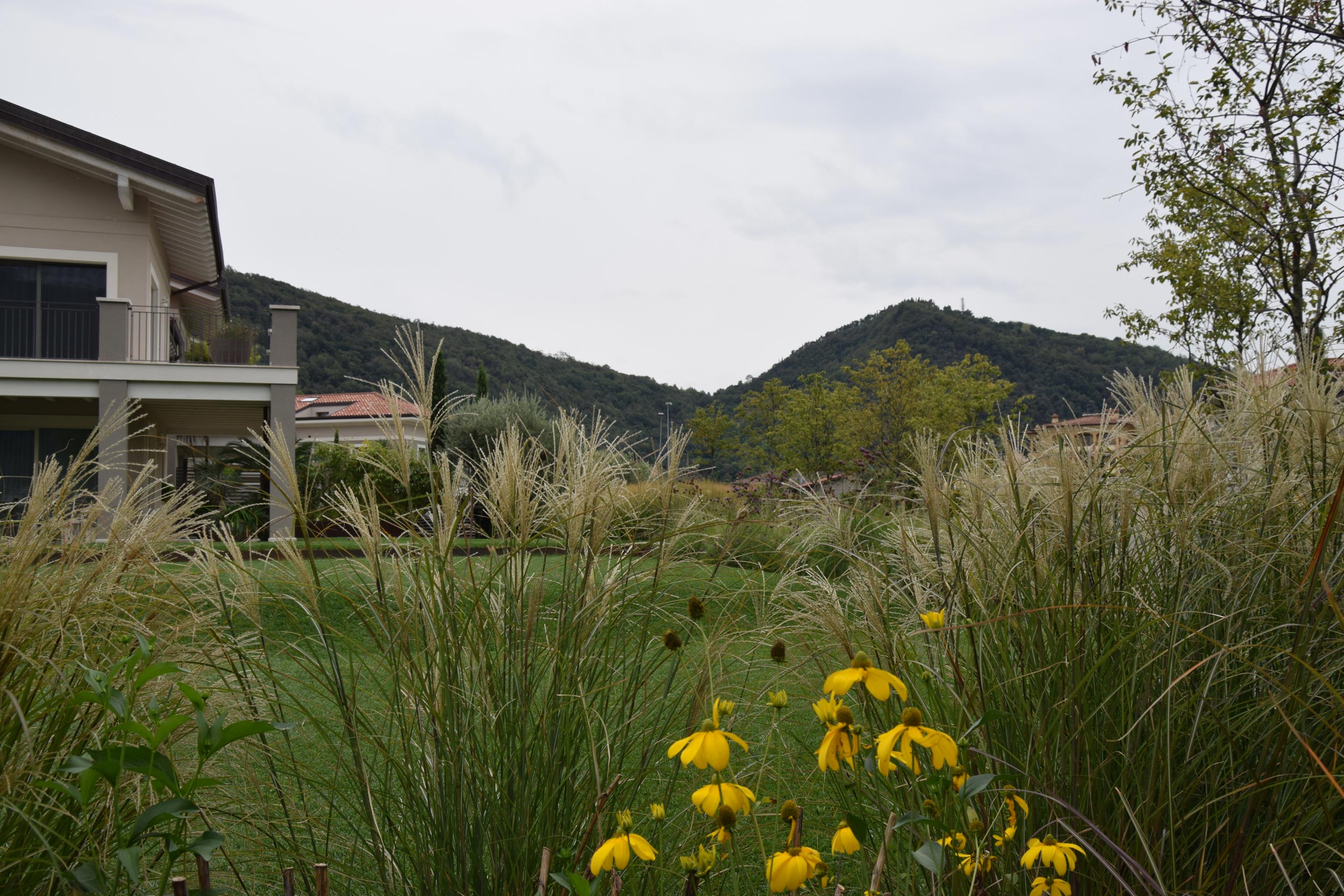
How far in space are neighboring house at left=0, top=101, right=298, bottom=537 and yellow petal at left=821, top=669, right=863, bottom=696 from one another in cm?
1149

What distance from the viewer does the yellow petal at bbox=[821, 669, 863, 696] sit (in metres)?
1.16

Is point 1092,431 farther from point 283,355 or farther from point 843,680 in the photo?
point 283,355

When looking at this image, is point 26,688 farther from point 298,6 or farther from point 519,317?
point 519,317

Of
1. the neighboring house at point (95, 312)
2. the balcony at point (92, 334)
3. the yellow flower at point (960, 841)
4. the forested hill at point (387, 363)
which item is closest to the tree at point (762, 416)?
the forested hill at point (387, 363)

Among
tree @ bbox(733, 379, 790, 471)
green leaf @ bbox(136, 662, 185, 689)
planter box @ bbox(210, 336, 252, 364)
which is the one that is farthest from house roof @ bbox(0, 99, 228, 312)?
tree @ bbox(733, 379, 790, 471)

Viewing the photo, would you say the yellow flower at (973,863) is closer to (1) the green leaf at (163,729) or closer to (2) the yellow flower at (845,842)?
(2) the yellow flower at (845,842)

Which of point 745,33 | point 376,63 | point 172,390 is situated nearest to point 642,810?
point 745,33

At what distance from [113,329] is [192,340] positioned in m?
2.09

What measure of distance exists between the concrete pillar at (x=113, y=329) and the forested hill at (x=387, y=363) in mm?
20185

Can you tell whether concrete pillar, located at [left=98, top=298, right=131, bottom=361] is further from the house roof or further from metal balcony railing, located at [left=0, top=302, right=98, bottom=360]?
the house roof

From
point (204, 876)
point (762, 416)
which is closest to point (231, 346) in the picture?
point (204, 876)

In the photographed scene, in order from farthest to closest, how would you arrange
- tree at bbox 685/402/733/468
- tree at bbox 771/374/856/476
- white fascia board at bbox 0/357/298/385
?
tree at bbox 685/402/733/468 < tree at bbox 771/374/856/476 < white fascia board at bbox 0/357/298/385

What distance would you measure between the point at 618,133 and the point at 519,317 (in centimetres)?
396

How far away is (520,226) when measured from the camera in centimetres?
770
